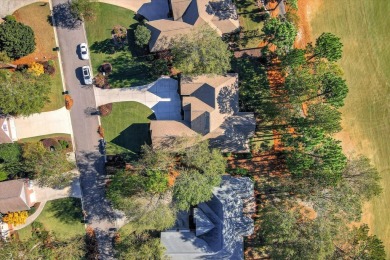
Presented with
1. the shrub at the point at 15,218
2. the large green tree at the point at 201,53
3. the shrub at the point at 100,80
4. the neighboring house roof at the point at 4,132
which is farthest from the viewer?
the shrub at the point at 100,80

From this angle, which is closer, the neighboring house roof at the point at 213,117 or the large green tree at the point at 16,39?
the large green tree at the point at 16,39

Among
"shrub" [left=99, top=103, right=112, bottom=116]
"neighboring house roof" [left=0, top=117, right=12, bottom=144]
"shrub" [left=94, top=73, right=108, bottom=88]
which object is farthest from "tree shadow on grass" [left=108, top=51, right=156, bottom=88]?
"neighboring house roof" [left=0, top=117, right=12, bottom=144]

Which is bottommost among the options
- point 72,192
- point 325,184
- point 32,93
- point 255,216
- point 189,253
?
point 189,253

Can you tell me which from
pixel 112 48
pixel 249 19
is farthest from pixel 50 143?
pixel 249 19

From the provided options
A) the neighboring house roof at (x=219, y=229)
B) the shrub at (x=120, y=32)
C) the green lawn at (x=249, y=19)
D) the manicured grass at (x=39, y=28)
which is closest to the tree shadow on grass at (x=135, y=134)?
the manicured grass at (x=39, y=28)

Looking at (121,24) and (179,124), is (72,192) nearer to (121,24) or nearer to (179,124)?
(179,124)

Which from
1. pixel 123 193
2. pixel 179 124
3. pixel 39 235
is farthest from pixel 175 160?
pixel 39 235

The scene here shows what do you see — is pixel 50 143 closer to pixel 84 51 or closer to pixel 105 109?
pixel 105 109

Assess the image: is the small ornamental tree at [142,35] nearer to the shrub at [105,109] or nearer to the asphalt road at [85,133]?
the asphalt road at [85,133]
